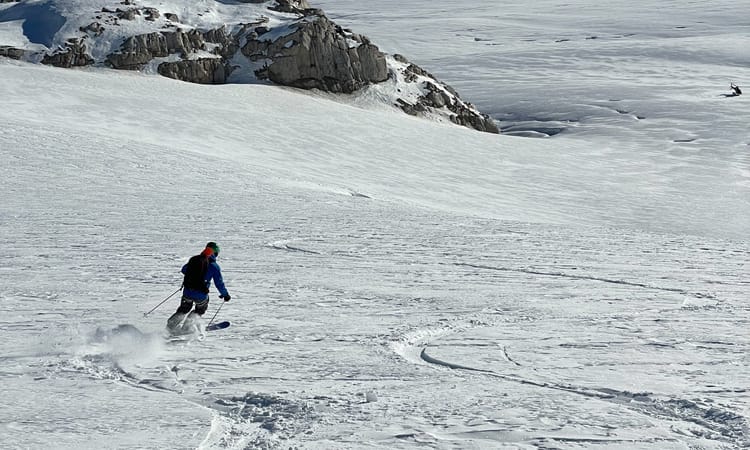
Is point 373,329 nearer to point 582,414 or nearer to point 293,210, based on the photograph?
point 582,414

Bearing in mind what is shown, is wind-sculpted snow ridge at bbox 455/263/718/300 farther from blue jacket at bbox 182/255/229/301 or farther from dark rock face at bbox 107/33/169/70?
dark rock face at bbox 107/33/169/70

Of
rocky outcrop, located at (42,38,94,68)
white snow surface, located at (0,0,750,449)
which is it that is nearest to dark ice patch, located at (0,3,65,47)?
rocky outcrop, located at (42,38,94,68)

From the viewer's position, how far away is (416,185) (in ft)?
86.2

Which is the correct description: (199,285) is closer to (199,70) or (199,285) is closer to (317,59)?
(199,70)

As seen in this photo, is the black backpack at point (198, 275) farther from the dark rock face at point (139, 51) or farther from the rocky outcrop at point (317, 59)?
the rocky outcrop at point (317, 59)

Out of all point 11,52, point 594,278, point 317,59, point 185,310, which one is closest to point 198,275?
point 185,310

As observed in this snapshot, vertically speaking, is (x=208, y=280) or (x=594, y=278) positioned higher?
(x=208, y=280)

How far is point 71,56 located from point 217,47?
20.5 feet

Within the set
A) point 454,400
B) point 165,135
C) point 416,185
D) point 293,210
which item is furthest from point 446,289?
point 165,135

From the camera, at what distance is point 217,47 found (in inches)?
1625

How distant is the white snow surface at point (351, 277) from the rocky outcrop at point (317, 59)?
3060 mm

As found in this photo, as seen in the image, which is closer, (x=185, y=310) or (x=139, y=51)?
(x=185, y=310)

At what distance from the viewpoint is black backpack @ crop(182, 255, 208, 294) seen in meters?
9.34

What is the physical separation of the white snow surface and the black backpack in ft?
1.98
